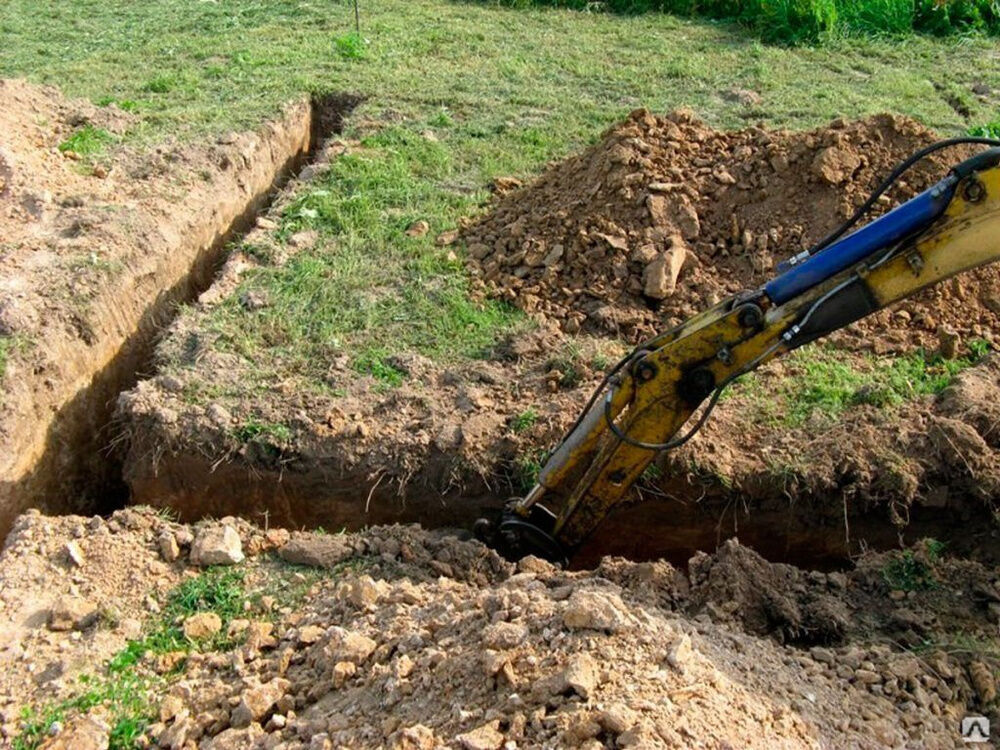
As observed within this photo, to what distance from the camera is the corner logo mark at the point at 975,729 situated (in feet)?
14.8

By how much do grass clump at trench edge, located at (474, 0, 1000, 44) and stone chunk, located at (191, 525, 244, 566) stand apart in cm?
968

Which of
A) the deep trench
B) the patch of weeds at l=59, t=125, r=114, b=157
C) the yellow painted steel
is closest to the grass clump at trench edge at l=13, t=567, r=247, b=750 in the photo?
the deep trench

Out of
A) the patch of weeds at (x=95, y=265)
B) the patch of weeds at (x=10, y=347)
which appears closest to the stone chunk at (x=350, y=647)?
the patch of weeds at (x=10, y=347)

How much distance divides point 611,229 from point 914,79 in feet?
18.0

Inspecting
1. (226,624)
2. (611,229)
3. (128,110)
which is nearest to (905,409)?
(611,229)

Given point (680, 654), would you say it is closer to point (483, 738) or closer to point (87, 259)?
point (483, 738)

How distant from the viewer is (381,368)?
6949 mm

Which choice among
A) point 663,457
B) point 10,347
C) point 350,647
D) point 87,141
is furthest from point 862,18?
point 350,647

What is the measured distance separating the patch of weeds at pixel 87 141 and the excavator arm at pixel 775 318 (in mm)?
6026

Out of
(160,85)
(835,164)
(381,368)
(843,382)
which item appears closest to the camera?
(843,382)

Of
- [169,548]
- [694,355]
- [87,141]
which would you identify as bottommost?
[169,548]

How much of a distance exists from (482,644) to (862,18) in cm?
1104

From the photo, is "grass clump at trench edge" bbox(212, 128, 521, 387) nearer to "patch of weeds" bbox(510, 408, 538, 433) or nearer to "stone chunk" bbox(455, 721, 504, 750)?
"patch of weeds" bbox(510, 408, 538, 433)

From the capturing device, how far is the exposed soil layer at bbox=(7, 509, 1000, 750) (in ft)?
13.2
